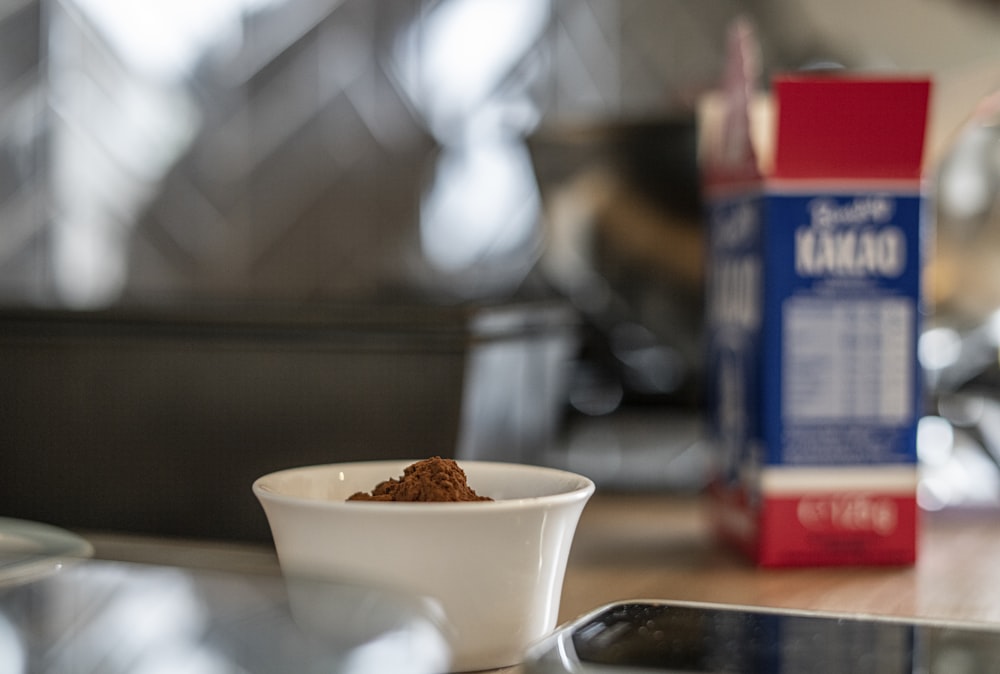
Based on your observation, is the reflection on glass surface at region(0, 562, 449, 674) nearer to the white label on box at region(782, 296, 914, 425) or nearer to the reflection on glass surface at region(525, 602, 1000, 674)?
the reflection on glass surface at region(525, 602, 1000, 674)

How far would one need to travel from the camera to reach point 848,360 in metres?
0.65

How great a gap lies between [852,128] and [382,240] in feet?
2.47

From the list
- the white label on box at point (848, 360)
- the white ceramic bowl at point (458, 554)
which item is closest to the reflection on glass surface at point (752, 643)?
the white ceramic bowl at point (458, 554)

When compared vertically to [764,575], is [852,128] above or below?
above

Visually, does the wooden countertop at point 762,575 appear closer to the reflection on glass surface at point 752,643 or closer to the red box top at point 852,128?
the reflection on glass surface at point 752,643

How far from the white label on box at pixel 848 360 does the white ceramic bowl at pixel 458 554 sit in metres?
0.24

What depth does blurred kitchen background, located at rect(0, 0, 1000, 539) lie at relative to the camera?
2.21ft

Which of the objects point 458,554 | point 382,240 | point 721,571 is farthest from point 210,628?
point 382,240

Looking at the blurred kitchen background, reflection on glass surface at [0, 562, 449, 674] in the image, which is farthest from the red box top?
reflection on glass surface at [0, 562, 449, 674]

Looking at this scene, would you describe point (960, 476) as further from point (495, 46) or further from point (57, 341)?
point (495, 46)

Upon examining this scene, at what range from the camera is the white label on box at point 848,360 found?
25.3 inches

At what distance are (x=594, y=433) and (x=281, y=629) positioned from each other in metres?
0.65

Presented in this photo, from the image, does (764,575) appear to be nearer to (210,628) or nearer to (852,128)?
(852,128)

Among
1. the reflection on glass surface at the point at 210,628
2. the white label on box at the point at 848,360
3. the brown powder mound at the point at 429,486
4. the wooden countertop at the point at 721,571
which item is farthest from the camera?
the white label on box at the point at 848,360
